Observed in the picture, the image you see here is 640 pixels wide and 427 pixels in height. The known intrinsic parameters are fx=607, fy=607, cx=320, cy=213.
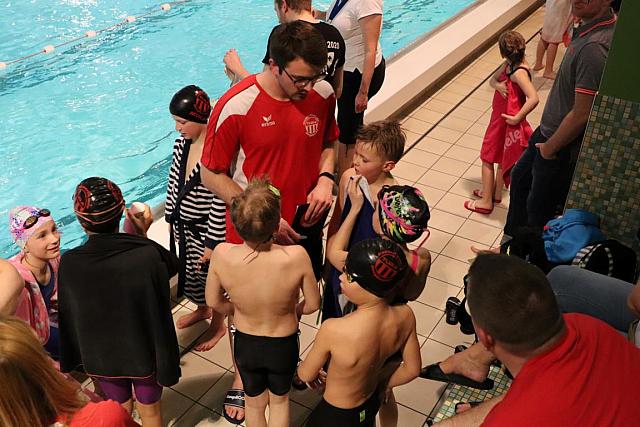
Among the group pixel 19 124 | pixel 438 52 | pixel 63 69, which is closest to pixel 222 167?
A: pixel 438 52

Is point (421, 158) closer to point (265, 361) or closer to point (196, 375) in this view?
point (196, 375)

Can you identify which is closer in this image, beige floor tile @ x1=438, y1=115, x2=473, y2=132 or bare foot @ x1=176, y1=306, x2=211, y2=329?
bare foot @ x1=176, y1=306, x2=211, y2=329

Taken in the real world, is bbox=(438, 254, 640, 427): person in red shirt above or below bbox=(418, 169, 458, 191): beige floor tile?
above

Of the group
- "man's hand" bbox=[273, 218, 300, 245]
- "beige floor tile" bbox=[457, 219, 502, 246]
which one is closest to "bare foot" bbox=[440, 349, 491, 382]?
"man's hand" bbox=[273, 218, 300, 245]

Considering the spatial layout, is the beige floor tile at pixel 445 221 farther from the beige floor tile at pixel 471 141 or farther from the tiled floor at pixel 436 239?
the beige floor tile at pixel 471 141

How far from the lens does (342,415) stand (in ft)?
7.03

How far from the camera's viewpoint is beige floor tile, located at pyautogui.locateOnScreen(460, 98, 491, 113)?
5.80 meters

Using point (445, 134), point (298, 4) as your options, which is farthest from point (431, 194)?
point (298, 4)

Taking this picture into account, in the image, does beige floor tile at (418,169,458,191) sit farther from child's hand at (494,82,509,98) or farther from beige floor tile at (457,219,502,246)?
child's hand at (494,82,509,98)

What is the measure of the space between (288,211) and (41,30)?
7892 millimetres

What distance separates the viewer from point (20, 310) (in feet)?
7.32

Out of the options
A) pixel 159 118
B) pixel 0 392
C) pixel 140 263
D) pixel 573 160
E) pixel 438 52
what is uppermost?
pixel 0 392

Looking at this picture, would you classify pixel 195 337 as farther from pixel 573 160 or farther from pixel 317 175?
pixel 573 160

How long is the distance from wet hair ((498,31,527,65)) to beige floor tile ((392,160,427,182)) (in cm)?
116
